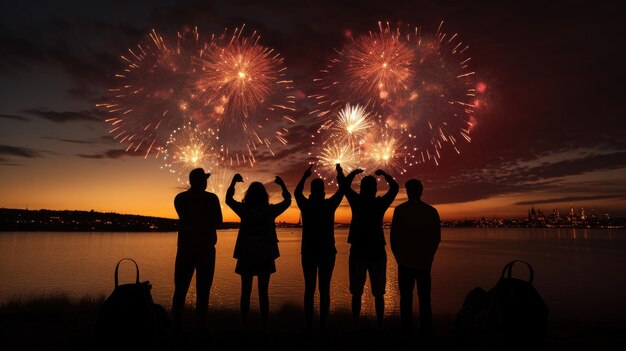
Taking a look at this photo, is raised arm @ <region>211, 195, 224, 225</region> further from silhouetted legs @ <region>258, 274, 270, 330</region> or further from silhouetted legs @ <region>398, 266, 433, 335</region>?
silhouetted legs @ <region>398, 266, 433, 335</region>

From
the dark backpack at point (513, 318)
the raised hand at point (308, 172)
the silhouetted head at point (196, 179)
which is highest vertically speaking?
the raised hand at point (308, 172)

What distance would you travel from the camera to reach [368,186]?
6938mm

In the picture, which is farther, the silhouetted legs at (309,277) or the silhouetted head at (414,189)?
the silhouetted head at (414,189)

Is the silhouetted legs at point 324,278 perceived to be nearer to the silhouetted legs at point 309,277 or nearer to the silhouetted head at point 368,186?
the silhouetted legs at point 309,277

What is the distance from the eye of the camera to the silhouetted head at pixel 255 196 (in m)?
6.73

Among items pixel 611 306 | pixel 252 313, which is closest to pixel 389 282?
pixel 611 306

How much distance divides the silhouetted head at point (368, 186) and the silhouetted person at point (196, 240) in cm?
263

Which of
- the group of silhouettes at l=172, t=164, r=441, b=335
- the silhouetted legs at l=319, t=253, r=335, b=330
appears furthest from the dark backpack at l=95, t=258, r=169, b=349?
the silhouetted legs at l=319, t=253, r=335, b=330

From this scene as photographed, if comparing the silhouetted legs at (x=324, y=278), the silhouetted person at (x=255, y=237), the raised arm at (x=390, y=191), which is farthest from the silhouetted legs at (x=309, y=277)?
the raised arm at (x=390, y=191)

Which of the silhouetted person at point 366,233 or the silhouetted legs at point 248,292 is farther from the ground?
the silhouetted person at point 366,233

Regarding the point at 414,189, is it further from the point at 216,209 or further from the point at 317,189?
the point at 216,209

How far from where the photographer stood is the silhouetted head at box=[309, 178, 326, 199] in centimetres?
675

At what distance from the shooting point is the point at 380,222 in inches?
275

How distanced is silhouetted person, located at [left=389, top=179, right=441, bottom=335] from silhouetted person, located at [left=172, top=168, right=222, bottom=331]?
10.7 feet
